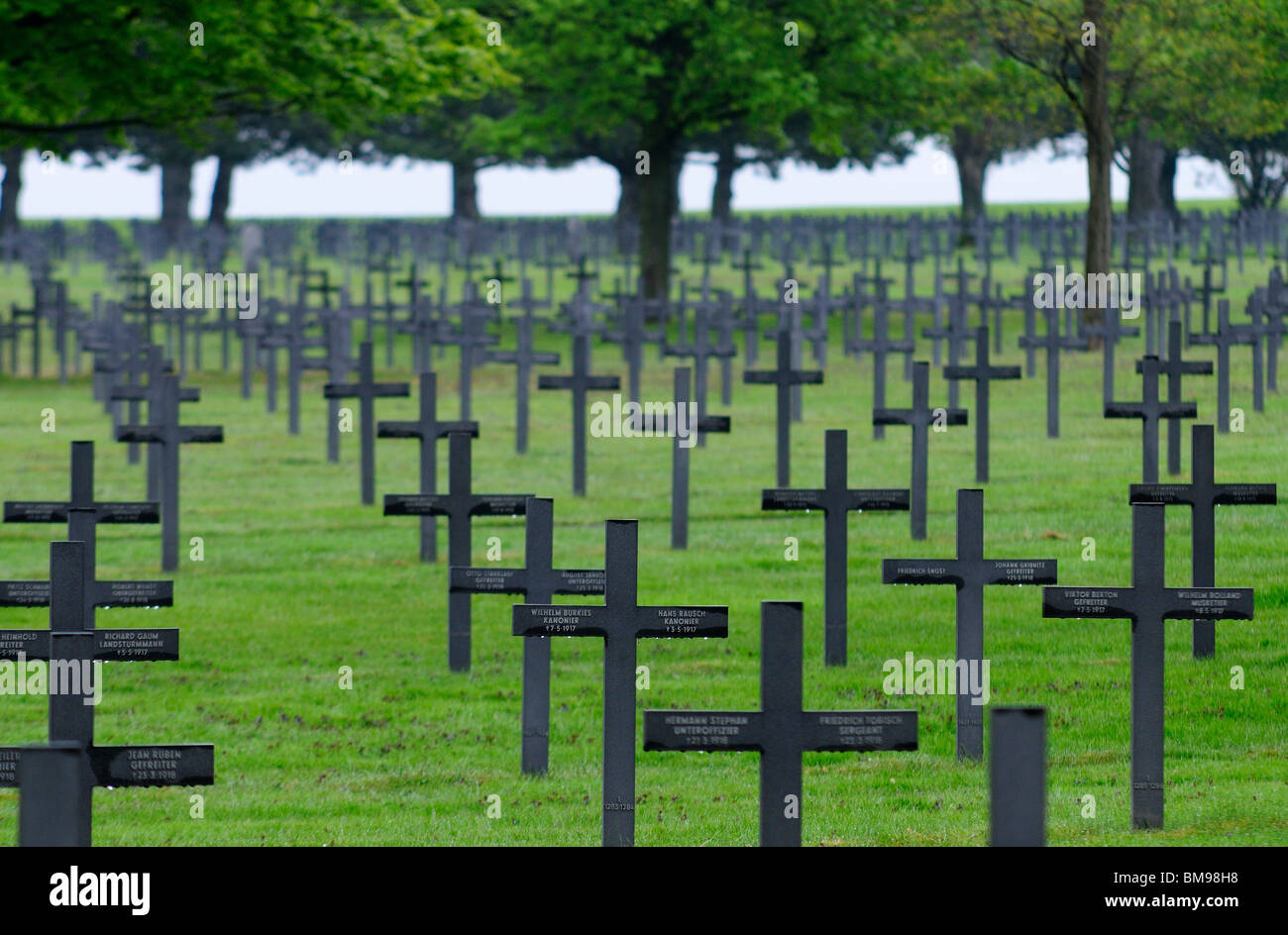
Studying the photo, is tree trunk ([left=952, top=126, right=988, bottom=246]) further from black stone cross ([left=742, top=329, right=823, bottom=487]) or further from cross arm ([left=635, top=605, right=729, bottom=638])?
cross arm ([left=635, top=605, right=729, bottom=638])

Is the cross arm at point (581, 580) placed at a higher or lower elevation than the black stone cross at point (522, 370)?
lower

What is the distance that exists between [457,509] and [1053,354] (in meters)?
13.5

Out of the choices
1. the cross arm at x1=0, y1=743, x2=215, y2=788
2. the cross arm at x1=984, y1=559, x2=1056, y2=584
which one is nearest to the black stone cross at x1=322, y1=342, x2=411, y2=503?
the cross arm at x1=984, y1=559, x2=1056, y2=584

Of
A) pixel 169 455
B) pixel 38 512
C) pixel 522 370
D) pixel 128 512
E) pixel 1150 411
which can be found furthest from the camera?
pixel 522 370

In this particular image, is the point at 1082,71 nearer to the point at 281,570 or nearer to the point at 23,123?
the point at 23,123

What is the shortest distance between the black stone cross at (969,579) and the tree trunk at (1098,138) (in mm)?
23636

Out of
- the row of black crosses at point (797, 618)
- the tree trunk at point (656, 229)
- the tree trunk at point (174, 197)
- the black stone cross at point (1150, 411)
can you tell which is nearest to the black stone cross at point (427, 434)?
the row of black crosses at point (797, 618)

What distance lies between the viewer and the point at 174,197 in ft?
226

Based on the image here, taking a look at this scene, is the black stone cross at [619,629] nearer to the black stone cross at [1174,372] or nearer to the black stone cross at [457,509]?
the black stone cross at [457,509]

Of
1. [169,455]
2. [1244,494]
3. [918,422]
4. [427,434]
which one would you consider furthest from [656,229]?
[1244,494]

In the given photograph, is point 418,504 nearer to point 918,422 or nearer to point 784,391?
point 918,422

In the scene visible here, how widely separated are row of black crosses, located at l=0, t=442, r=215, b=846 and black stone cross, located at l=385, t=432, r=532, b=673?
3033mm

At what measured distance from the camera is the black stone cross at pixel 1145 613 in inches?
324

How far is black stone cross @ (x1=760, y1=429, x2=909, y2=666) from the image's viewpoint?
39.1 feet
